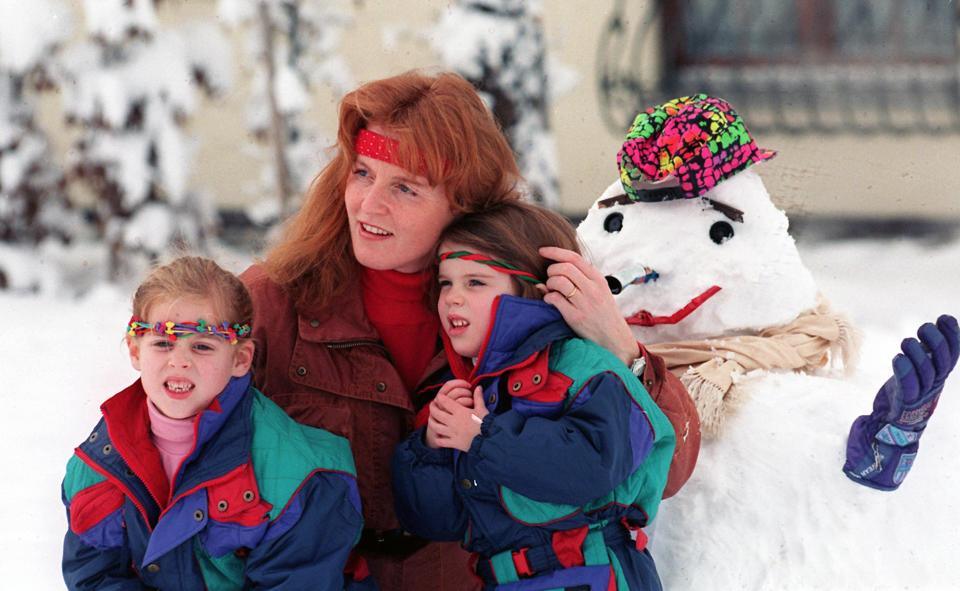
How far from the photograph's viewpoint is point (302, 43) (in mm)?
6582

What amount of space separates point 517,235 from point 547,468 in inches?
19.8

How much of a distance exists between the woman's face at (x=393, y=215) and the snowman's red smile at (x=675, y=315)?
1.98 ft

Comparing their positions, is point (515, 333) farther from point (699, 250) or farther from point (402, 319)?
point (699, 250)

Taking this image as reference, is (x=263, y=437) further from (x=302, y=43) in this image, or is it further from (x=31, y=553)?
(x=302, y=43)

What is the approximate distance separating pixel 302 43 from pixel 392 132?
458 centimetres

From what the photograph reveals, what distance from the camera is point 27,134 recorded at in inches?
253

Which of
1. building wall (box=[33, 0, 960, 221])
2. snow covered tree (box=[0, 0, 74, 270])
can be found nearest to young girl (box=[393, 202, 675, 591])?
building wall (box=[33, 0, 960, 221])

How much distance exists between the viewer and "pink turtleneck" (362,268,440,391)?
7.87 feet

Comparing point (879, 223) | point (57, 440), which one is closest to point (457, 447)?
point (57, 440)

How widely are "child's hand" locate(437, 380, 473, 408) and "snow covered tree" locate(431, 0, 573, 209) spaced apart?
3.93m

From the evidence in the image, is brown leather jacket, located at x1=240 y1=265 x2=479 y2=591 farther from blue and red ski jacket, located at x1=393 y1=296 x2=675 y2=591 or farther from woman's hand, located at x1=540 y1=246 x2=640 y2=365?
woman's hand, located at x1=540 y1=246 x2=640 y2=365

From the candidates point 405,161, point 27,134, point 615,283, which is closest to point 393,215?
point 405,161

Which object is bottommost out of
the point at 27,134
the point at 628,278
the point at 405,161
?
the point at 27,134

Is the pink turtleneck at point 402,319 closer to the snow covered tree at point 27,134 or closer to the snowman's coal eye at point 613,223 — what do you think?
the snowman's coal eye at point 613,223
